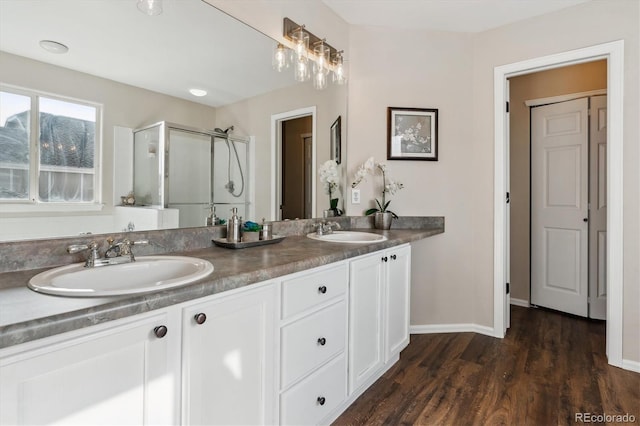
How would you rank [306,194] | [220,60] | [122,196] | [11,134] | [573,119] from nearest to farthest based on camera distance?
[11,134] < [122,196] < [220,60] < [306,194] < [573,119]

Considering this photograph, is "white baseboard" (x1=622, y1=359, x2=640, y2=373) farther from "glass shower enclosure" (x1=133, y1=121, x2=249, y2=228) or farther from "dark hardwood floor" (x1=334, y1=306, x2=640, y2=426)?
"glass shower enclosure" (x1=133, y1=121, x2=249, y2=228)

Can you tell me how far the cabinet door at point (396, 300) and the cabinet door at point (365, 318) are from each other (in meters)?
0.08

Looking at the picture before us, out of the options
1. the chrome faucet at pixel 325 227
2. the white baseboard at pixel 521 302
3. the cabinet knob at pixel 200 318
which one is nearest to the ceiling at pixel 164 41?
the chrome faucet at pixel 325 227

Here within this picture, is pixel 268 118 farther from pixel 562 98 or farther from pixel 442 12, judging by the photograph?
pixel 562 98

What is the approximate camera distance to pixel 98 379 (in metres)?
0.79

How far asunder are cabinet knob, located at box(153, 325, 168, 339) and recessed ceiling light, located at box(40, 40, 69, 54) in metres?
1.05

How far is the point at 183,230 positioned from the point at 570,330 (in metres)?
3.12

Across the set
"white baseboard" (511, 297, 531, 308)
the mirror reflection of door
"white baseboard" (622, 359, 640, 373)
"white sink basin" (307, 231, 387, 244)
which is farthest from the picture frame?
"white baseboard" (511, 297, 531, 308)

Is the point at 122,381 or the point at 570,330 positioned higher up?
the point at 122,381

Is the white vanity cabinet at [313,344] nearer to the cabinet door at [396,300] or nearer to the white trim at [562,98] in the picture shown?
the cabinet door at [396,300]

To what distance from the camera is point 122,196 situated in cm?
135

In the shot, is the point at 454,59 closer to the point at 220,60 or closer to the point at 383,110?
the point at 383,110

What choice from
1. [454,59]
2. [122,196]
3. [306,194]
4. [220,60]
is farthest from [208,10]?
[454,59]

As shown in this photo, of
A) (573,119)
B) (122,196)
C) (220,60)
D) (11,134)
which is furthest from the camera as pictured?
(573,119)
